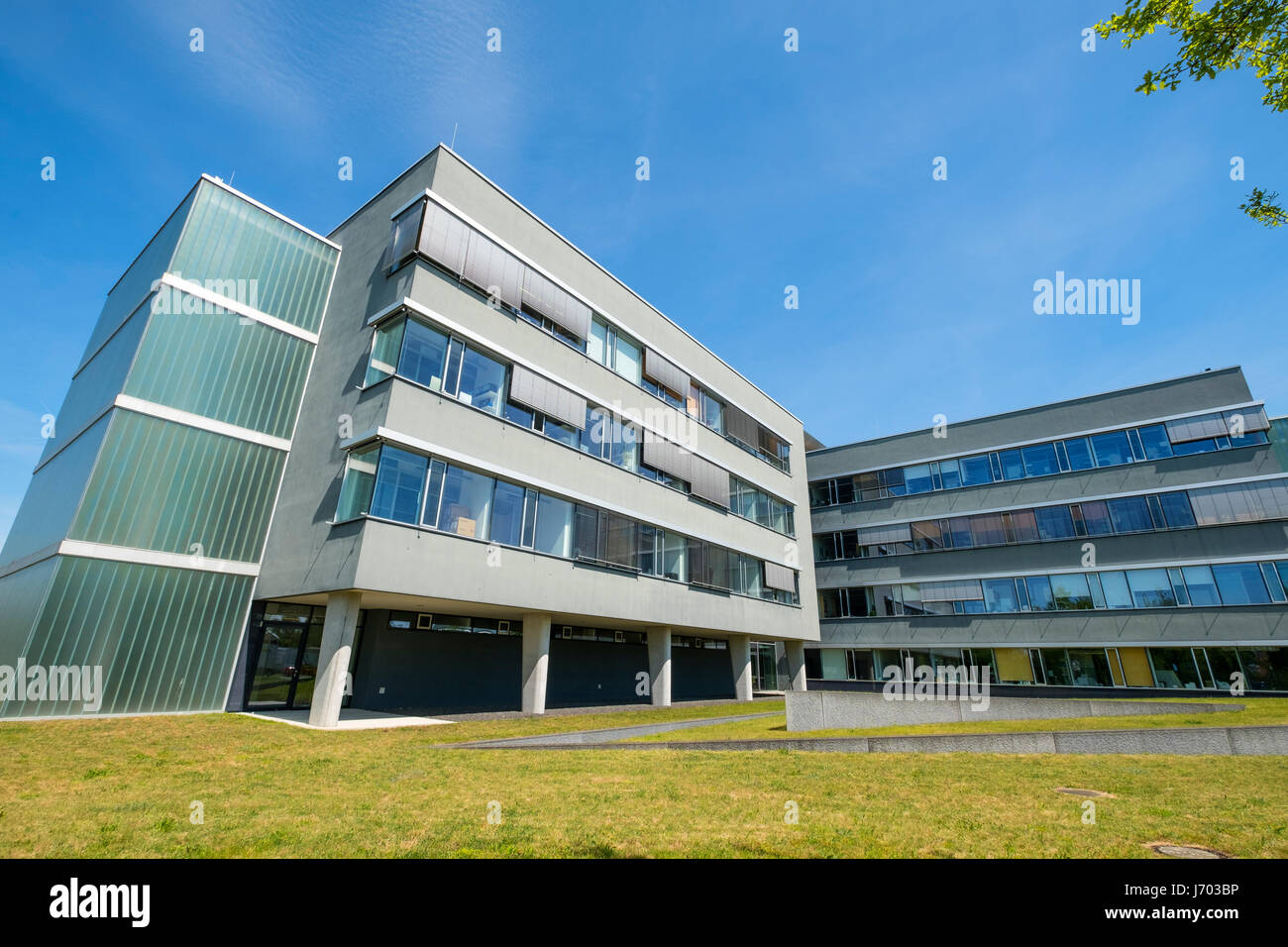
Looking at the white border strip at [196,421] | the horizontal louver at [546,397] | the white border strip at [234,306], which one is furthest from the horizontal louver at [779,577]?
the white border strip at [234,306]

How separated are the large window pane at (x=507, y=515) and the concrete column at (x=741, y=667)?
1646cm

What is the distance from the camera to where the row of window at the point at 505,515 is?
16250 mm

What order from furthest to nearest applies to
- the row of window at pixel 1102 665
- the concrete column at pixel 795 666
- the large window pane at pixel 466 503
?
the concrete column at pixel 795 666 → the row of window at pixel 1102 665 → the large window pane at pixel 466 503

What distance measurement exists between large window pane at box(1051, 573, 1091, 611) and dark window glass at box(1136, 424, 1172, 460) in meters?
7.06

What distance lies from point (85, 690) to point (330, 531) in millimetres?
6831

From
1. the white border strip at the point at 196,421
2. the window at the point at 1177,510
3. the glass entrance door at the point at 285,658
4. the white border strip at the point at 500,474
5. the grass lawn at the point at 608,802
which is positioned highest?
the window at the point at 1177,510

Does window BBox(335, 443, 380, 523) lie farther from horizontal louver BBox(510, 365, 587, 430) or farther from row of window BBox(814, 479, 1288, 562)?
row of window BBox(814, 479, 1288, 562)

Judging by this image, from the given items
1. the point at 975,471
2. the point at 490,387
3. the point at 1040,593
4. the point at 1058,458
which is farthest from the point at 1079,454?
the point at 490,387

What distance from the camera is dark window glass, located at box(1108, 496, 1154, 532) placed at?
3020 centimetres

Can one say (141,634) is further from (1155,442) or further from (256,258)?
(1155,442)

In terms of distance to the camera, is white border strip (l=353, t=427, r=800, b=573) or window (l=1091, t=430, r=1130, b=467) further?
window (l=1091, t=430, r=1130, b=467)

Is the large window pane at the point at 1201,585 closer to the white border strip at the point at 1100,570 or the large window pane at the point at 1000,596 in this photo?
the white border strip at the point at 1100,570

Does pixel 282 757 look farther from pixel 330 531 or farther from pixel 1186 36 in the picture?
pixel 1186 36

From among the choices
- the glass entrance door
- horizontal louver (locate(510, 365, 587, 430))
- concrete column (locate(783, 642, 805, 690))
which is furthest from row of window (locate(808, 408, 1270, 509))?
the glass entrance door
